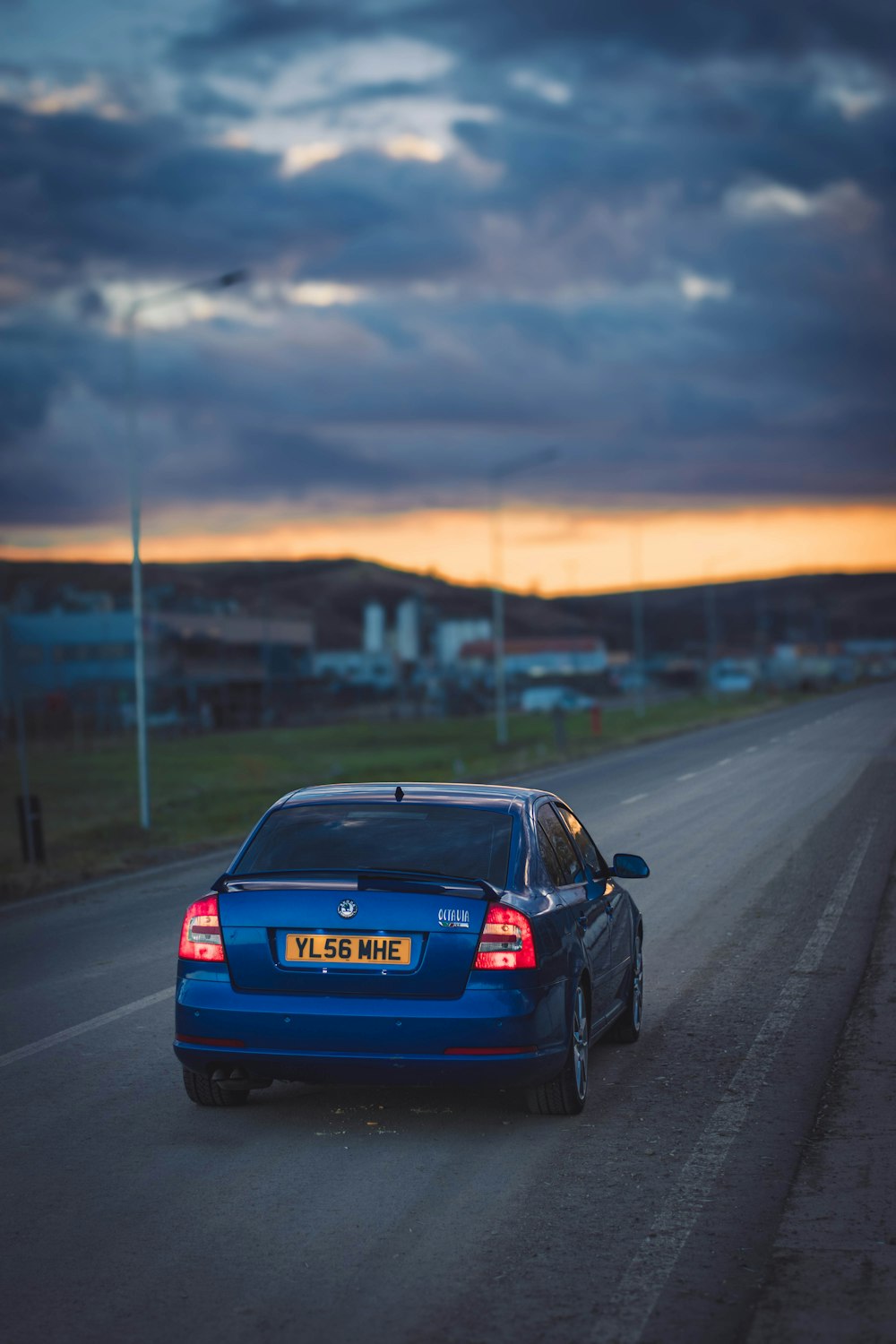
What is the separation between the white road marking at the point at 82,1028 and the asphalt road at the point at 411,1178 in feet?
0.09

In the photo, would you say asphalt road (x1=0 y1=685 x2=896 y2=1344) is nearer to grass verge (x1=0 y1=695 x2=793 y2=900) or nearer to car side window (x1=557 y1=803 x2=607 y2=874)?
car side window (x1=557 y1=803 x2=607 y2=874)

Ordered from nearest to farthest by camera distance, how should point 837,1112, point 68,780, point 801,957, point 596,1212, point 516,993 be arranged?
1. point 596,1212
2. point 516,993
3. point 837,1112
4. point 801,957
5. point 68,780

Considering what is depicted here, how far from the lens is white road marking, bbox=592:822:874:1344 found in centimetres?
462

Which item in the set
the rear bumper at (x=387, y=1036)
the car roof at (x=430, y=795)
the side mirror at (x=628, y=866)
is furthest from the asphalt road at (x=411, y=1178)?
the car roof at (x=430, y=795)

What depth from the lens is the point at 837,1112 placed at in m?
6.96

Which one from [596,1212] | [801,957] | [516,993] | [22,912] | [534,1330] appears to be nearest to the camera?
[534,1330]

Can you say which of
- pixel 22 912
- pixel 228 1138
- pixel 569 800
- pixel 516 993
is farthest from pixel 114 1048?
pixel 569 800

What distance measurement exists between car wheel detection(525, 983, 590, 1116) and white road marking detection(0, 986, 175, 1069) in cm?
296

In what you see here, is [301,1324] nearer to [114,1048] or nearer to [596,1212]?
[596,1212]

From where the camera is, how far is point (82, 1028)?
9000 mm

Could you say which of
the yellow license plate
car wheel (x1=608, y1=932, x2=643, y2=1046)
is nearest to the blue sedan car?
the yellow license plate

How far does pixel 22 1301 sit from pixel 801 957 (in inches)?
290

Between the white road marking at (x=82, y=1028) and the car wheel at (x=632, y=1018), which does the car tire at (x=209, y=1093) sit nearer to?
the white road marking at (x=82, y=1028)

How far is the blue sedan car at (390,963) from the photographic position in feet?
20.5
